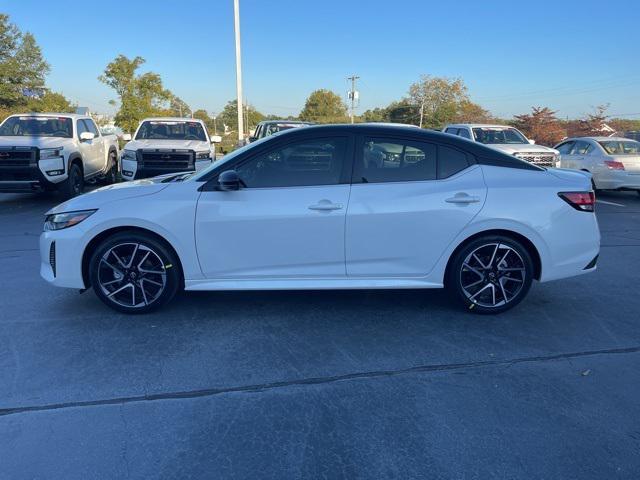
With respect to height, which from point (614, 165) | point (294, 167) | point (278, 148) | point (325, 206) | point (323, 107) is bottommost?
point (325, 206)

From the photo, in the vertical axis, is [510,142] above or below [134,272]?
above

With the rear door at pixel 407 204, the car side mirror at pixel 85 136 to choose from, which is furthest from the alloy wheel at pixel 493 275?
the car side mirror at pixel 85 136

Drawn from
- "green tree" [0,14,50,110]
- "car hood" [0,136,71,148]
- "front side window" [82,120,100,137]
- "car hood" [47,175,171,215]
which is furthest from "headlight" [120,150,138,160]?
"green tree" [0,14,50,110]

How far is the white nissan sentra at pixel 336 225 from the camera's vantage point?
4.05m

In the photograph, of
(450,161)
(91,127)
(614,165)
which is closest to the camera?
(450,161)

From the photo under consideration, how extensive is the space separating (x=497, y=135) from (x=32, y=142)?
11111mm

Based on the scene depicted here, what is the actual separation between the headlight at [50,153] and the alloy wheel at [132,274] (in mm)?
6886

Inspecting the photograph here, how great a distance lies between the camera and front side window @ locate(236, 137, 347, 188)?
162 inches

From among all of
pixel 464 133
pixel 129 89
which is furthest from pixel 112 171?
pixel 129 89

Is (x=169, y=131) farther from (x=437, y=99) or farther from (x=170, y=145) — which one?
(x=437, y=99)

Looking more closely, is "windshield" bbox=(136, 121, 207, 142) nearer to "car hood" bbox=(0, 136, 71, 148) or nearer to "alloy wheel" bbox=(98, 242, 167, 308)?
"car hood" bbox=(0, 136, 71, 148)

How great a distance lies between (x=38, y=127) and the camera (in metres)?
11.0

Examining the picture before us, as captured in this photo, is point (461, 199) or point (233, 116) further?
point (233, 116)

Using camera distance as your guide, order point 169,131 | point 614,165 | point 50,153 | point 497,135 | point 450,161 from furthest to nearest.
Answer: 1. point 497,135
2. point 169,131
3. point 614,165
4. point 50,153
5. point 450,161
